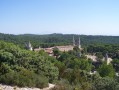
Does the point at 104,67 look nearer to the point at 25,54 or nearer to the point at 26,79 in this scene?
the point at 25,54

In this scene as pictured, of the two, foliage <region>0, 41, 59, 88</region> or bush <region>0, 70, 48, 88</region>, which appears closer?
bush <region>0, 70, 48, 88</region>

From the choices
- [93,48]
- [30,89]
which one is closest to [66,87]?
[30,89]

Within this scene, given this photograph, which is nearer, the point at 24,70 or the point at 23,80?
the point at 23,80

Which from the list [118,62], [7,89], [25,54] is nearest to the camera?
[7,89]

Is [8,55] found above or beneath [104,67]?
above

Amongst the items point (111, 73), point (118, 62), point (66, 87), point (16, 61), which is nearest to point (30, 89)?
point (66, 87)

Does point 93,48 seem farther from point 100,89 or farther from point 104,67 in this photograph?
point 100,89

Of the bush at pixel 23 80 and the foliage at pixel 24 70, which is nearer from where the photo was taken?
the bush at pixel 23 80

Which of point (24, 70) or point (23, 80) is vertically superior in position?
point (24, 70)

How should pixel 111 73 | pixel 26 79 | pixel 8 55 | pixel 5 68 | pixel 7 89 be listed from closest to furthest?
1. pixel 7 89
2. pixel 26 79
3. pixel 5 68
4. pixel 8 55
5. pixel 111 73

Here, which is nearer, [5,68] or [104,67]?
[5,68]
